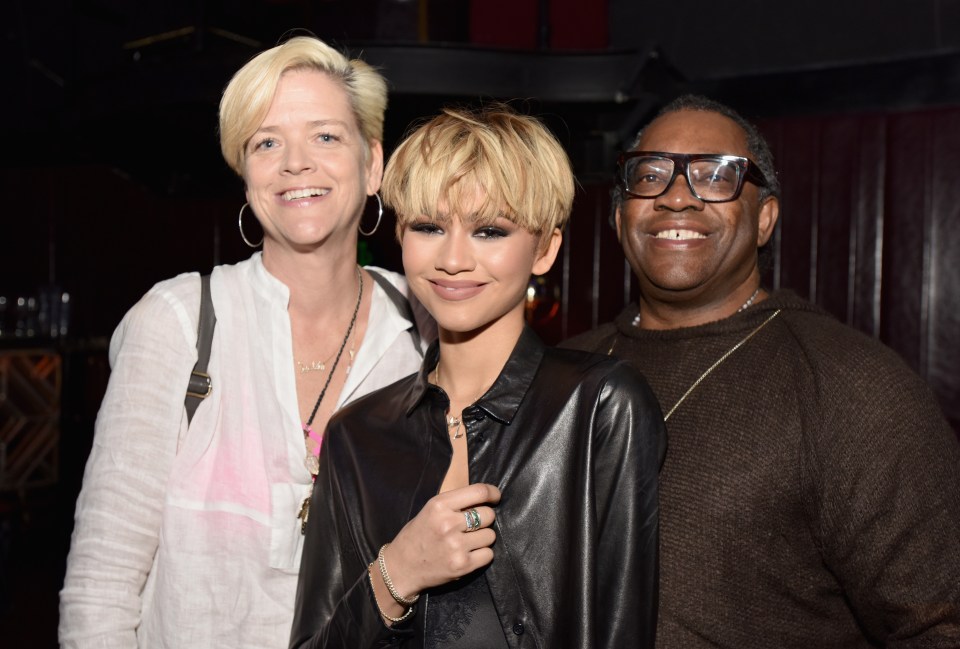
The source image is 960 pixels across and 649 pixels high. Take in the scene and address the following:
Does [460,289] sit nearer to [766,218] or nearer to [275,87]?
[275,87]

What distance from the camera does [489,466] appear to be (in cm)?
128

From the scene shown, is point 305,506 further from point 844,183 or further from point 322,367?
point 844,183

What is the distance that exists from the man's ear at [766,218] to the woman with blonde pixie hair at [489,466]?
60 centimetres

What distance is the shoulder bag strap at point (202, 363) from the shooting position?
1598 millimetres

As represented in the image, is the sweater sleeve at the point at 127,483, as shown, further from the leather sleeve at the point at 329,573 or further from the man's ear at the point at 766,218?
the man's ear at the point at 766,218

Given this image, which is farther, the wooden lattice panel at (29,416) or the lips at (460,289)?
the wooden lattice panel at (29,416)

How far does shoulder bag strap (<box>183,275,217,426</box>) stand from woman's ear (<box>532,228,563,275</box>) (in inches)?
26.4

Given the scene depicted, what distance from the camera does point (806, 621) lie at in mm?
1476

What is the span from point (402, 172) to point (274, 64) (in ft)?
1.69

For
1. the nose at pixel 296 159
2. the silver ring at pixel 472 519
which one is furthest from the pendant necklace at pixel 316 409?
the silver ring at pixel 472 519

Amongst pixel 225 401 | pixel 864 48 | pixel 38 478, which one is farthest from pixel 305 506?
pixel 38 478

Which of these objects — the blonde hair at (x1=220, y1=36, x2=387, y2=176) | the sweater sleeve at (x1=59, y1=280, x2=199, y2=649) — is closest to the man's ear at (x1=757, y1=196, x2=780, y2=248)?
the blonde hair at (x1=220, y1=36, x2=387, y2=176)

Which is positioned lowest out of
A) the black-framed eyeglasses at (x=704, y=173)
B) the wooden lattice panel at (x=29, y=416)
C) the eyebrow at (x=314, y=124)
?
the wooden lattice panel at (x=29, y=416)

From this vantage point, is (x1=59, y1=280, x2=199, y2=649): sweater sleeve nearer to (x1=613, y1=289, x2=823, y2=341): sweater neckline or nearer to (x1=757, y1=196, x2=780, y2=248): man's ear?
(x1=613, y1=289, x2=823, y2=341): sweater neckline
